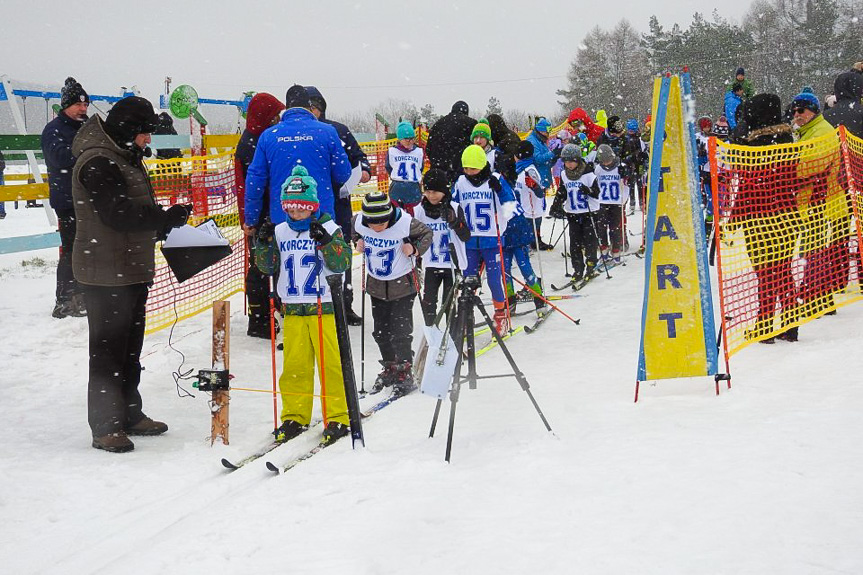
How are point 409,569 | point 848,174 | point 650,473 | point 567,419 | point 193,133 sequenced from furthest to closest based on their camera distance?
point 193,133 < point 848,174 < point 567,419 < point 650,473 < point 409,569

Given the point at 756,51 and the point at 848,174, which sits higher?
the point at 756,51

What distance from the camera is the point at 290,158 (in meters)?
5.99

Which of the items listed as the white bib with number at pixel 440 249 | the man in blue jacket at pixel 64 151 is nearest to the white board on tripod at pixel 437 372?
the white bib with number at pixel 440 249

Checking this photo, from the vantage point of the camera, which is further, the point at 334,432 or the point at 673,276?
the point at 673,276

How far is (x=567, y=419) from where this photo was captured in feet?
16.1

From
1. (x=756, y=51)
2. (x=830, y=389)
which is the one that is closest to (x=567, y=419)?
(x=830, y=389)

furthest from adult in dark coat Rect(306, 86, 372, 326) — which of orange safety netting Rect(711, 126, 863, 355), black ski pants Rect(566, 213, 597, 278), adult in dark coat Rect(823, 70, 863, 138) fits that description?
adult in dark coat Rect(823, 70, 863, 138)

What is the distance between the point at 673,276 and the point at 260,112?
4.02 m

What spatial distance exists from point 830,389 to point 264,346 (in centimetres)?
504

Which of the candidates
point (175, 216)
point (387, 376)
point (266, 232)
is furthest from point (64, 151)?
point (387, 376)

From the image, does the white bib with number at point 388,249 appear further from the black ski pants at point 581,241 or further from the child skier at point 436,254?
the black ski pants at point 581,241

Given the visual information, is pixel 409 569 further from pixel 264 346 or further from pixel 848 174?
pixel 848 174

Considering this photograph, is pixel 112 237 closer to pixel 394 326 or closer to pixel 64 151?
pixel 394 326

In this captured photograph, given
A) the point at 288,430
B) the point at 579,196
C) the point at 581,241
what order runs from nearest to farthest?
the point at 288,430 < the point at 579,196 < the point at 581,241
